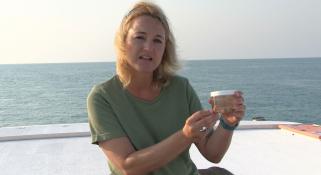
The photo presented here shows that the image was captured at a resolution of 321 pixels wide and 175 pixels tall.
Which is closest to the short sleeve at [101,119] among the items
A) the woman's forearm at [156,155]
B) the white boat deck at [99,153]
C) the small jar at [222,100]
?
the woman's forearm at [156,155]

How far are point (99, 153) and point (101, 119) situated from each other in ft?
7.42

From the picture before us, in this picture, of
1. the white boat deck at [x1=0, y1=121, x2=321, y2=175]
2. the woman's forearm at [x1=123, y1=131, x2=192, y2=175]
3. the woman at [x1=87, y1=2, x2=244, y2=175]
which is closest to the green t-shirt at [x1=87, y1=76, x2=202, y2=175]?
the woman at [x1=87, y1=2, x2=244, y2=175]

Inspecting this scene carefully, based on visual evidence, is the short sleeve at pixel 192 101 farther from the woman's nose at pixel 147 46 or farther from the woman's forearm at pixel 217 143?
the woman's nose at pixel 147 46

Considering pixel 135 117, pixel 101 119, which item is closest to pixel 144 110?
pixel 135 117

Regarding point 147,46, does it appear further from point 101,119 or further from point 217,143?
point 217,143

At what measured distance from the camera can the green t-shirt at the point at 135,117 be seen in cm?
179

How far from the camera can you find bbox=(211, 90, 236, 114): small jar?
1.67 m

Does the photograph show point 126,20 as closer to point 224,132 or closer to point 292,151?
point 224,132

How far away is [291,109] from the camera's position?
32750 millimetres

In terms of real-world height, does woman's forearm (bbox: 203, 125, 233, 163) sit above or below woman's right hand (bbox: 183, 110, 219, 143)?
below

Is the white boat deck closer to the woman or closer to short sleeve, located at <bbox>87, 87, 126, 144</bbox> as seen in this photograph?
the woman

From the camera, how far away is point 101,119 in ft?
5.85

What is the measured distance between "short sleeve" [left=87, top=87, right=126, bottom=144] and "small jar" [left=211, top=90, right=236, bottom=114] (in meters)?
0.39

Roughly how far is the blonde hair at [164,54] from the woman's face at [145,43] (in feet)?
0.08
